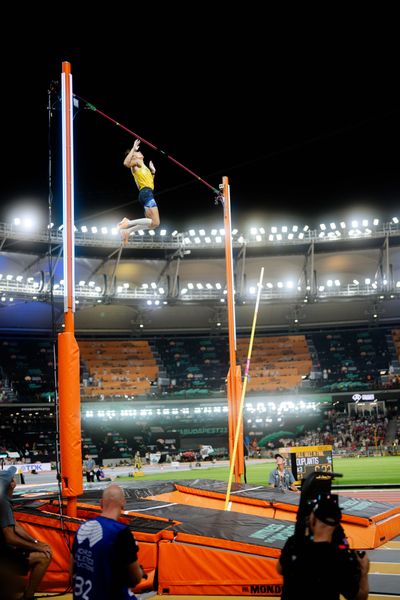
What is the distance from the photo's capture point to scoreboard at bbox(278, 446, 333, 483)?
15602 millimetres

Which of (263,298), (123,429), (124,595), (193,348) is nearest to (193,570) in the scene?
(124,595)

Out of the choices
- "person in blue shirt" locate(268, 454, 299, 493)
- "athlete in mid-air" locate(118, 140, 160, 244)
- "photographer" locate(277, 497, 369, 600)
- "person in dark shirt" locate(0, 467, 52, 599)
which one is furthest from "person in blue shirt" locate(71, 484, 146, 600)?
"person in blue shirt" locate(268, 454, 299, 493)

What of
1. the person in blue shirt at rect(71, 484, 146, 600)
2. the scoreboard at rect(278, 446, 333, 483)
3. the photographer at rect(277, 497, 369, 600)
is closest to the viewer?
the photographer at rect(277, 497, 369, 600)

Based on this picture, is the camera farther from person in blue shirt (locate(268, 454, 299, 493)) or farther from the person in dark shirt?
person in blue shirt (locate(268, 454, 299, 493))

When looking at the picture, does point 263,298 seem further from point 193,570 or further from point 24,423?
point 193,570

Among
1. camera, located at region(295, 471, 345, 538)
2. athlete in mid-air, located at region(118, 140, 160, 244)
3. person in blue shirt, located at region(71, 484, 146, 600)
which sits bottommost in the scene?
person in blue shirt, located at region(71, 484, 146, 600)

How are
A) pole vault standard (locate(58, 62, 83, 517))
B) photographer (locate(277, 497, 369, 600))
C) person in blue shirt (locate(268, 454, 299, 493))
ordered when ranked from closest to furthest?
1. photographer (locate(277, 497, 369, 600))
2. pole vault standard (locate(58, 62, 83, 517))
3. person in blue shirt (locate(268, 454, 299, 493))

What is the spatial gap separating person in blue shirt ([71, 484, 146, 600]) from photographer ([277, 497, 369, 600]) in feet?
3.24

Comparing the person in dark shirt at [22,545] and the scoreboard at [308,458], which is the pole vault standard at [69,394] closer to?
the person in dark shirt at [22,545]

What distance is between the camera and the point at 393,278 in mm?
42094

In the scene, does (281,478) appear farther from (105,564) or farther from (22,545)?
(105,564)

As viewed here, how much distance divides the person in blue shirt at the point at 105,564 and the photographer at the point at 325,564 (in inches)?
38.9

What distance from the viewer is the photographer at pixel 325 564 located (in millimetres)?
3111

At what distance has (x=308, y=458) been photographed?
51.7ft
